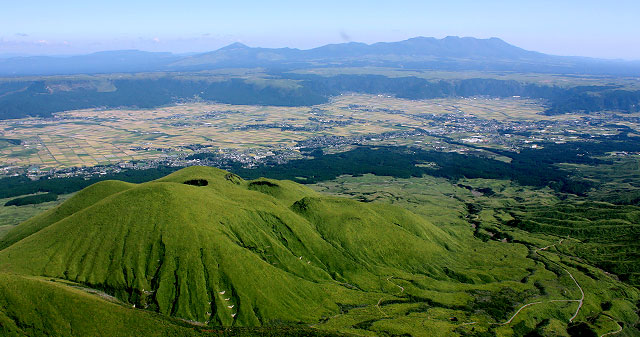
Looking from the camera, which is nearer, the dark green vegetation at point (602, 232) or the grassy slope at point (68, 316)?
the grassy slope at point (68, 316)

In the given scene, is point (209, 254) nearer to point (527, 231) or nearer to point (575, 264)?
point (575, 264)

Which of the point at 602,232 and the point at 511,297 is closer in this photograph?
the point at 511,297

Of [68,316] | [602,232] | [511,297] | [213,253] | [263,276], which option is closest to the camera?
[68,316]

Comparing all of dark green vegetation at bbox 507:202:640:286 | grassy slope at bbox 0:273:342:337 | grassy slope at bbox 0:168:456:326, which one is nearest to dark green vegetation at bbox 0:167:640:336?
grassy slope at bbox 0:273:342:337

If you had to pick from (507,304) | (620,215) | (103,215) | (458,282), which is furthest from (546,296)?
(103,215)

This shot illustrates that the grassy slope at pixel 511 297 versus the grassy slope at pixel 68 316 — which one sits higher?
the grassy slope at pixel 68 316

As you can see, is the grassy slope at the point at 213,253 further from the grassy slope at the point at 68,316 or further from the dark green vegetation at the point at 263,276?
the grassy slope at the point at 68,316

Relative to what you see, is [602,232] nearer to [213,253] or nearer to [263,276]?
[263,276]

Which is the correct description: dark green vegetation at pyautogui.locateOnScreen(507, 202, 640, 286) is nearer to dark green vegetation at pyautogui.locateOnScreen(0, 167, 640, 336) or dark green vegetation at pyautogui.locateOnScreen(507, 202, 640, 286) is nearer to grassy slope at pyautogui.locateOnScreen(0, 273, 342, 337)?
dark green vegetation at pyautogui.locateOnScreen(0, 167, 640, 336)

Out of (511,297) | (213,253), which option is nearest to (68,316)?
(213,253)

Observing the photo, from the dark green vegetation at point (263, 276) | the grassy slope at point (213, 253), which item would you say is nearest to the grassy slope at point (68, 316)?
the dark green vegetation at point (263, 276)
